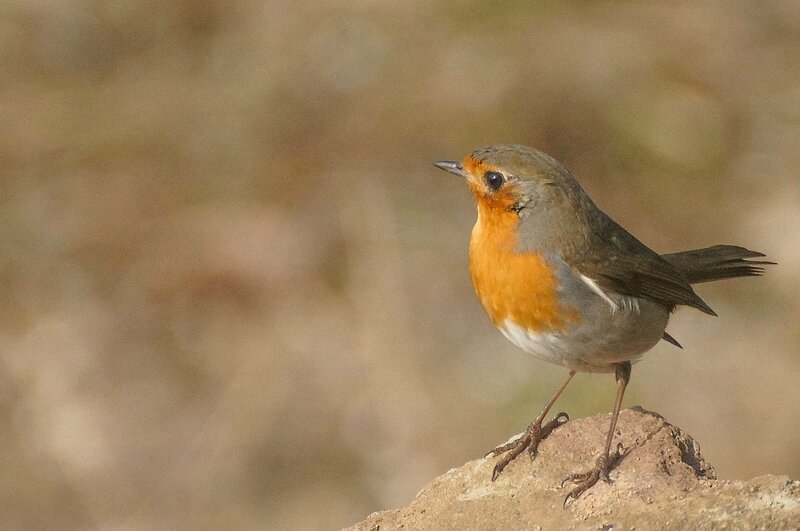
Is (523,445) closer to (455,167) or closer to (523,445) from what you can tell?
(523,445)

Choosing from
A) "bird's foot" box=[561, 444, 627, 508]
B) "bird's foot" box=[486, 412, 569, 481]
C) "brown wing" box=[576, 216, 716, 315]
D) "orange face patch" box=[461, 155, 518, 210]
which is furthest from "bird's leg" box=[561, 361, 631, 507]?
"orange face patch" box=[461, 155, 518, 210]

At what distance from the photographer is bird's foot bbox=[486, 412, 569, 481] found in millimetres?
4436

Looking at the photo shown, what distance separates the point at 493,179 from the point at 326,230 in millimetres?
4524

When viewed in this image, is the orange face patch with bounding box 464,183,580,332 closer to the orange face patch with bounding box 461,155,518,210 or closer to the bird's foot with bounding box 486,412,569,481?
the orange face patch with bounding box 461,155,518,210

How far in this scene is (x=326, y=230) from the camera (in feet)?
30.7

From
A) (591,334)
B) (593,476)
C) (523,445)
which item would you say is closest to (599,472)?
(593,476)

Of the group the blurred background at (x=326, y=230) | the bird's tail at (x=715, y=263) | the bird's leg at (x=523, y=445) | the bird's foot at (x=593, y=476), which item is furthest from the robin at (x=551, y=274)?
the blurred background at (x=326, y=230)

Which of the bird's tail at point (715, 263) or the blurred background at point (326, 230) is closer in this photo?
the bird's tail at point (715, 263)

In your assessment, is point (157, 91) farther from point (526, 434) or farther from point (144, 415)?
point (526, 434)

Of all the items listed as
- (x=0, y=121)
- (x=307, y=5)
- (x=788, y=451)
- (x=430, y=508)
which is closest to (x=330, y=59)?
(x=307, y=5)

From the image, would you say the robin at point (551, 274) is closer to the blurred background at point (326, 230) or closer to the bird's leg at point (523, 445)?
the bird's leg at point (523, 445)

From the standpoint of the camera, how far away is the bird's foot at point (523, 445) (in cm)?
444

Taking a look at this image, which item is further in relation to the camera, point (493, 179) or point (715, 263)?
point (715, 263)

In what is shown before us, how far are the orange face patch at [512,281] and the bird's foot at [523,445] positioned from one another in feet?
1.15
